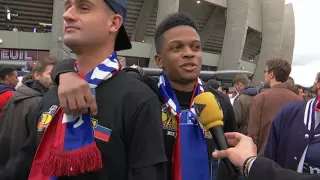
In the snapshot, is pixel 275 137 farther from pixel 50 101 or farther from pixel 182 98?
pixel 50 101

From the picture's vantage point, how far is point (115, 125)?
5.13 feet

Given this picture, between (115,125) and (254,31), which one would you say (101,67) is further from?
(254,31)

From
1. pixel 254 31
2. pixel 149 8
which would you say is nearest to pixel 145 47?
pixel 149 8

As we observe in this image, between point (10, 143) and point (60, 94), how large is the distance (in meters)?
2.20

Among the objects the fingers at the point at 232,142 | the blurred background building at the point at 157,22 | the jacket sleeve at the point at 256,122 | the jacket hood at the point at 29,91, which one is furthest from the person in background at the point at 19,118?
the blurred background building at the point at 157,22

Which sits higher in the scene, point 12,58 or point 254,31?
point 254,31

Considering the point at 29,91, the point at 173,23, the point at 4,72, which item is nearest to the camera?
the point at 173,23

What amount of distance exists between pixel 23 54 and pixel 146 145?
23.4 m

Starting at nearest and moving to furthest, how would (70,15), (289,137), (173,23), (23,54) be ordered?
1. (70,15)
2. (289,137)
3. (173,23)
4. (23,54)

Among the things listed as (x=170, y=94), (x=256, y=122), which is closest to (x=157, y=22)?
(x=256, y=122)

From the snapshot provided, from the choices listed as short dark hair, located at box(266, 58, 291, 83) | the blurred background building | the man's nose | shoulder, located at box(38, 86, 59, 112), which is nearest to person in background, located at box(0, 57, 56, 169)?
shoulder, located at box(38, 86, 59, 112)

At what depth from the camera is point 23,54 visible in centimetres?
2295

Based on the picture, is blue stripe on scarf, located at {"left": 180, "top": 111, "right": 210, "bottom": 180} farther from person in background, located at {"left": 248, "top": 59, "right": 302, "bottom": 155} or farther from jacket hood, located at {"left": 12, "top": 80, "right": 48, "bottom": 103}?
person in background, located at {"left": 248, "top": 59, "right": 302, "bottom": 155}

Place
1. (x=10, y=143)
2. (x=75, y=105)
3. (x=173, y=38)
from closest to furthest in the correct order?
(x=75, y=105), (x=173, y=38), (x=10, y=143)
